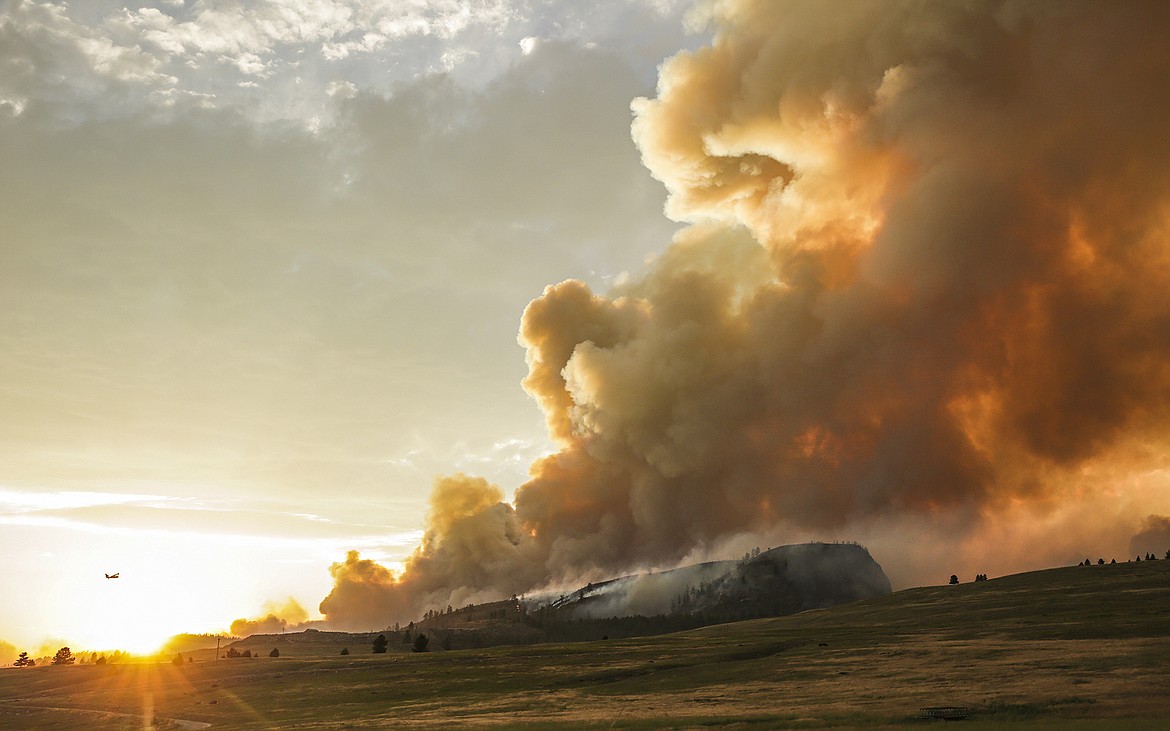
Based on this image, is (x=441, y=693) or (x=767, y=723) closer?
(x=767, y=723)

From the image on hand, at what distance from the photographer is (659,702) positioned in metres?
85.9

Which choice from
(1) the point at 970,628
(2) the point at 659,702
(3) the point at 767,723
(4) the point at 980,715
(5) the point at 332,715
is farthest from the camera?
(1) the point at 970,628

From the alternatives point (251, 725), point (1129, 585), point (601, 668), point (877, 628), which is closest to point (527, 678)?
point (601, 668)

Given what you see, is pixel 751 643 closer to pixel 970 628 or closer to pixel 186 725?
pixel 970 628

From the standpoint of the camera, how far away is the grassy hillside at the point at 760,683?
62688 millimetres

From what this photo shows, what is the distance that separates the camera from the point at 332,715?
104 meters

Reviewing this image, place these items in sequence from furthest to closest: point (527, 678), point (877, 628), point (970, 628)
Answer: point (877, 628), point (970, 628), point (527, 678)

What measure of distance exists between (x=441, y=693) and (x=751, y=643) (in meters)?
60.3

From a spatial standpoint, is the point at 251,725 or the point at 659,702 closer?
the point at 659,702

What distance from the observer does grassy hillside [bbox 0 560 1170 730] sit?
62.7m

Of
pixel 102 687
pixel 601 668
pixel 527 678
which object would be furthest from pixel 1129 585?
pixel 102 687

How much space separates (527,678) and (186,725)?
5097 cm

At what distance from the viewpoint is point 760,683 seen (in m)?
94.2

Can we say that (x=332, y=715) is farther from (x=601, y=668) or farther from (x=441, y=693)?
(x=601, y=668)
